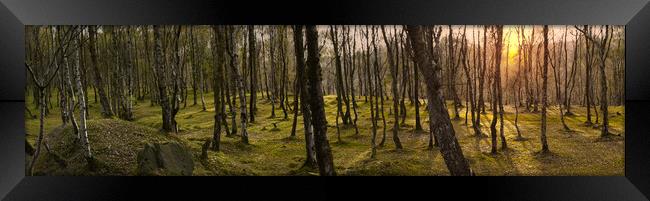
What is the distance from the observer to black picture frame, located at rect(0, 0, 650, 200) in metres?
4.95

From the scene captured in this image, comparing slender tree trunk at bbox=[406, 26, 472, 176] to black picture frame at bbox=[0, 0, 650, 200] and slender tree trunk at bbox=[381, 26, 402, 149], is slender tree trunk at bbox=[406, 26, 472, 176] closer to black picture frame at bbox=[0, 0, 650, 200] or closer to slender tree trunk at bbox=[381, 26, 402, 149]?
black picture frame at bbox=[0, 0, 650, 200]

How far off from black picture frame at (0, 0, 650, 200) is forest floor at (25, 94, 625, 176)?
12 centimetres

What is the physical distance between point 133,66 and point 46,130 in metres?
1.20

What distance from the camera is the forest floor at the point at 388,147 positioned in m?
5.21

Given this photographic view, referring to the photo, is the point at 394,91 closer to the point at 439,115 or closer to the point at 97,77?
the point at 439,115

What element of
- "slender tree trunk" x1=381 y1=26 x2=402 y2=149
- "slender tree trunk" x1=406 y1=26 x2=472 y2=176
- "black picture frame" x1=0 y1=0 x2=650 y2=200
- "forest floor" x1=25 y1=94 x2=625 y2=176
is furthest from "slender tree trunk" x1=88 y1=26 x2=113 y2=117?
"slender tree trunk" x1=406 y1=26 x2=472 y2=176

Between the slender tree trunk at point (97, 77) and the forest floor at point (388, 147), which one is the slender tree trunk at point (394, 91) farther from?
the slender tree trunk at point (97, 77)

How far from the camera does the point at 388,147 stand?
522 centimetres

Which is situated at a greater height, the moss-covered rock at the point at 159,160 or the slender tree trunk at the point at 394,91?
the slender tree trunk at the point at 394,91
